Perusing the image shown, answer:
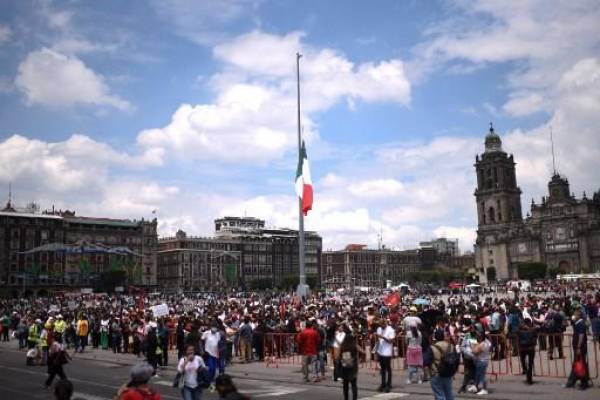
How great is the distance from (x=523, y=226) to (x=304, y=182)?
106 m

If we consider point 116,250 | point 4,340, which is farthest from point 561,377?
point 116,250

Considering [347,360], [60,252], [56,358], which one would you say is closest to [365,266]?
[60,252]

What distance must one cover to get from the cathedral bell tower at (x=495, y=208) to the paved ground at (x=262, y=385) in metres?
112

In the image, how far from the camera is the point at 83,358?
77.1 ft

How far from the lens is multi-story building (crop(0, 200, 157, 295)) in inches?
4008

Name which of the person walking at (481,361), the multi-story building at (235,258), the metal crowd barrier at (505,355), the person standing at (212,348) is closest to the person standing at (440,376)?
the person walking at (481,361)

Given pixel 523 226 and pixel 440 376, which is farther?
pixel 523 226

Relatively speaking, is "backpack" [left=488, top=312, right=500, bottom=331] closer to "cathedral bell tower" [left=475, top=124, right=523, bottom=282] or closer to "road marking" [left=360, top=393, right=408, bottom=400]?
"road marking" [left=360, top=393, right=408, bottom=400]

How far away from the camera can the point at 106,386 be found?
1537 cm

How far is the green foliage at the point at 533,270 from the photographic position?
4278 inches

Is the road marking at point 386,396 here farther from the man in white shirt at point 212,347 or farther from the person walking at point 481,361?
the man in white shirt at point 212,347

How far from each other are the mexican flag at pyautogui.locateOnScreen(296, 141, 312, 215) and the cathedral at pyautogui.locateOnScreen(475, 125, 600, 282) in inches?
3719

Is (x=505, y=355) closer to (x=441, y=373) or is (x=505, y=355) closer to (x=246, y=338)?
(x=441, y=373)

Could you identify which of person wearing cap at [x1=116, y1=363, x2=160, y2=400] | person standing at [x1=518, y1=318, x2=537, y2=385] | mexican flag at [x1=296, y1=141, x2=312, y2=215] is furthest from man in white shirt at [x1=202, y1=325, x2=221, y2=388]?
mexican flag at [x1=296, y1=141, x2=312, y2=215]
